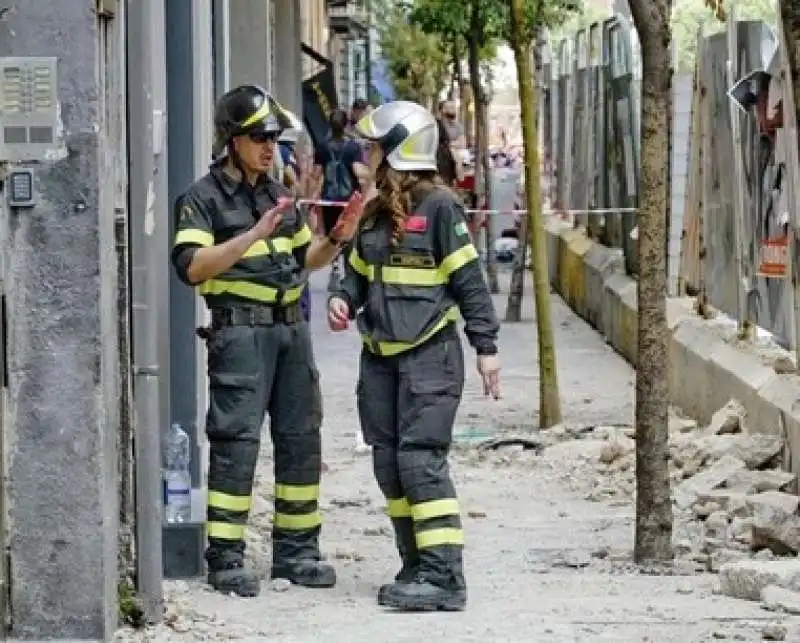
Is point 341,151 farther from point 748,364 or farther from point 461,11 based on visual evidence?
point 748,364

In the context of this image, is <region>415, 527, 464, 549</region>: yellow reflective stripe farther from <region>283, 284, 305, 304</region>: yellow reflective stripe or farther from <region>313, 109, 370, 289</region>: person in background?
<region>313, 109, 370, 289</region>: person in background

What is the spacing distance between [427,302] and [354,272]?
0.35 meters

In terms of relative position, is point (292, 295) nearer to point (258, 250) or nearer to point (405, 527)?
point (258, 250)

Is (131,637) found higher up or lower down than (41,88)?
lower down

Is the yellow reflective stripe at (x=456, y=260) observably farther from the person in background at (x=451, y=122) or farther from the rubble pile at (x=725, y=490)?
the person in background at (x=451, y=122)

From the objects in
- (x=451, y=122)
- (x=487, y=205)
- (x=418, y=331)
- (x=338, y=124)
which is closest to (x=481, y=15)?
(x=451, y=122)

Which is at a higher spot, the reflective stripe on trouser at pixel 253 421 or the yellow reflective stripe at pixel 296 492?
the reflective stripe on trouser at pixel 253 421

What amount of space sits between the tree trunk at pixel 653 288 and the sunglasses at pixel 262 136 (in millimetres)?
1539

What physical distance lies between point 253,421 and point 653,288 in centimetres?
173

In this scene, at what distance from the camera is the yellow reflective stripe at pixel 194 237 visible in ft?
26.2

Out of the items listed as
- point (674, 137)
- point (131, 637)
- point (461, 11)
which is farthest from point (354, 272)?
point (461, 11)

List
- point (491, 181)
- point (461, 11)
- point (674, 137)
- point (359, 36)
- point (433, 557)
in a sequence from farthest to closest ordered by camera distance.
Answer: point (359, 36), point (491, 181), point (461, 11), point (674, 137), point (433, 557)

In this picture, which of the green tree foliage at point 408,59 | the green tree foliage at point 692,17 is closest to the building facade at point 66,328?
the green tree foliage at point 692,17

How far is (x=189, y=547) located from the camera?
834 centimetres
